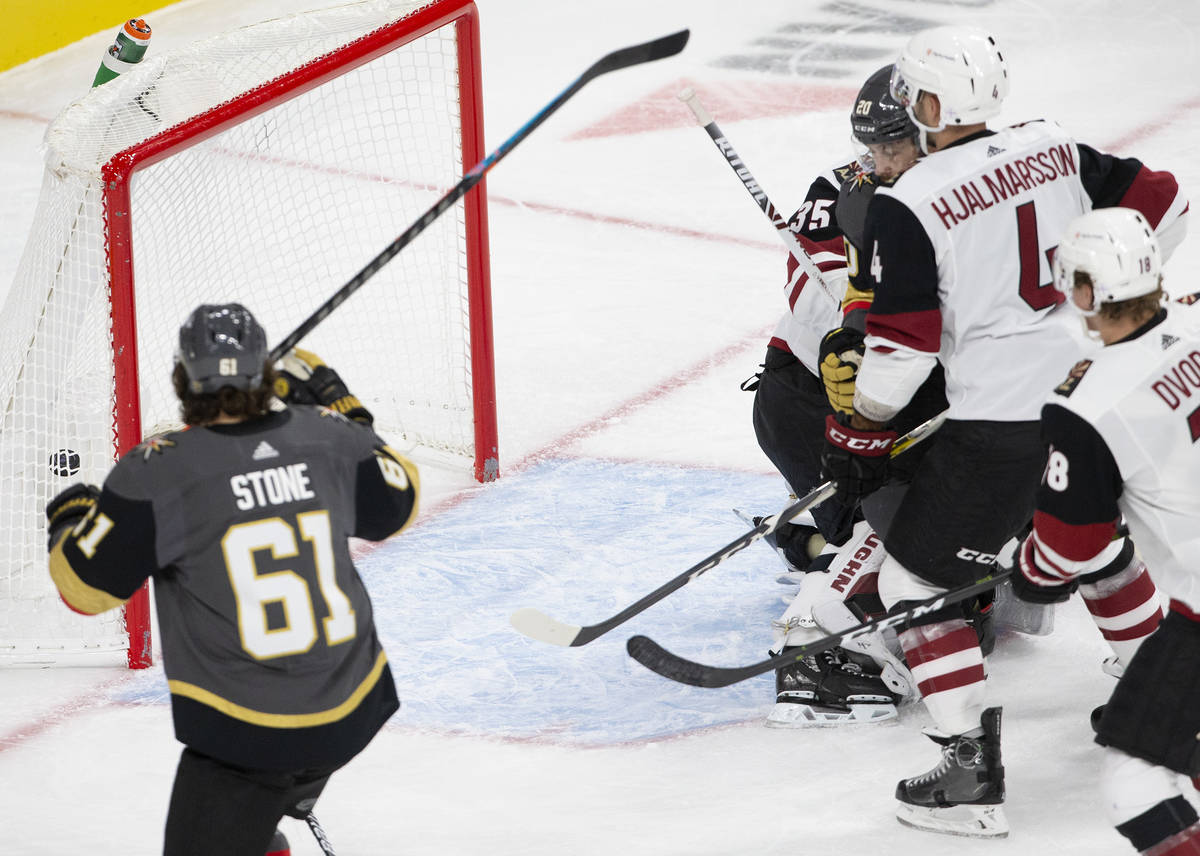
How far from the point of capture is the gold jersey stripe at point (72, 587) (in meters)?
2.20

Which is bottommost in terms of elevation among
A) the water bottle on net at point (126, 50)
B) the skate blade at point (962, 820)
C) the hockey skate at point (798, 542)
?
the skate blade at point (962, 820)

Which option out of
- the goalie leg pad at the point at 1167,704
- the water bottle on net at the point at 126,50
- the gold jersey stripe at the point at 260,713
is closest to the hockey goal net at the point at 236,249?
the water bottle on net at the point at 126,50

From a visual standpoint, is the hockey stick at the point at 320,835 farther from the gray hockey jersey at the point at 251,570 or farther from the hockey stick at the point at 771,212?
the hockey stick at the point at 771,212

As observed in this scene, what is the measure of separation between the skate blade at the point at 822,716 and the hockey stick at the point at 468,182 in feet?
4.03

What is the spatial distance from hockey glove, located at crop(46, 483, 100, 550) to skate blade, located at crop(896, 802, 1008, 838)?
59.3 inches

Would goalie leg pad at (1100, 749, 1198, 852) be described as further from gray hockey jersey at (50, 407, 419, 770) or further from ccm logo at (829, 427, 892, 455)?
gray hockey jersey at (50, 407, 419, 770)

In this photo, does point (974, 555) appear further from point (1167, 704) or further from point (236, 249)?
point (236, 249)

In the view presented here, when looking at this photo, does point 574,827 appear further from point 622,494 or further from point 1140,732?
point 622,494

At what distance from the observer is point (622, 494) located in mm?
4367

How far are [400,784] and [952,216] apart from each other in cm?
143

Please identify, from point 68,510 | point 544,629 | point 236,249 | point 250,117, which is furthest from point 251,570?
point 236,249

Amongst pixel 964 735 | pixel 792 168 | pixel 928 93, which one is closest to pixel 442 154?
pixel 792 168

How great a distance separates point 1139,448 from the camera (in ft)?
7.83

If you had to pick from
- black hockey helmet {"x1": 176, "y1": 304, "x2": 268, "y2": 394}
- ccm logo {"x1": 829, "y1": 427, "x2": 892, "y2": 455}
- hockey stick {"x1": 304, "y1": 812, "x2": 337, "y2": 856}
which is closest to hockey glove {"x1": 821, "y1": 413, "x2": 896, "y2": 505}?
ccm logo {"x1": 829, "y1": 427, "x2": 892, "y2": 455}
